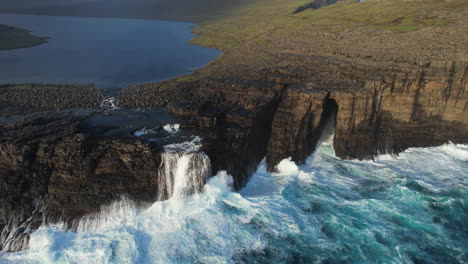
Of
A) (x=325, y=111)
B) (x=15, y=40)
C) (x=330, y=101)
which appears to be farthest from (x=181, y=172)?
(x=15, y=40)

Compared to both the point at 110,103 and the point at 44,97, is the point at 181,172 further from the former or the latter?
the point at 44,97

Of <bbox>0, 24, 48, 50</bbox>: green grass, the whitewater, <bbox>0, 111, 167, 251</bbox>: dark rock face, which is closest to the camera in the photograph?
the whitewater

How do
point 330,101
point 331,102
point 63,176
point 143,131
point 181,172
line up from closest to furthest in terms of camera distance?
point 63,176 → point 181,172 → point 143,131 → point 330,101 → point 331,102

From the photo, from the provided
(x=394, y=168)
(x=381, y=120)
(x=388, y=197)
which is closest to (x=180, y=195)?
(x=388, y=197)

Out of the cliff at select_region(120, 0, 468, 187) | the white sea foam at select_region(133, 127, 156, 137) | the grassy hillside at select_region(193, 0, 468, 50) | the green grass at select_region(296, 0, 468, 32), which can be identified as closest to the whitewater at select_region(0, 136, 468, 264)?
the cliff at select_region(120, 0, 468, 187)

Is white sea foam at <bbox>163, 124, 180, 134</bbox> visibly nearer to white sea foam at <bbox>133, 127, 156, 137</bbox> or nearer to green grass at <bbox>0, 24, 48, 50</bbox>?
white sea foam at <bbox>133, 127, 156, 137</bbox>

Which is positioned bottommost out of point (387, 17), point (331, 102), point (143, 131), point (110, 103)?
point (143, 131)
